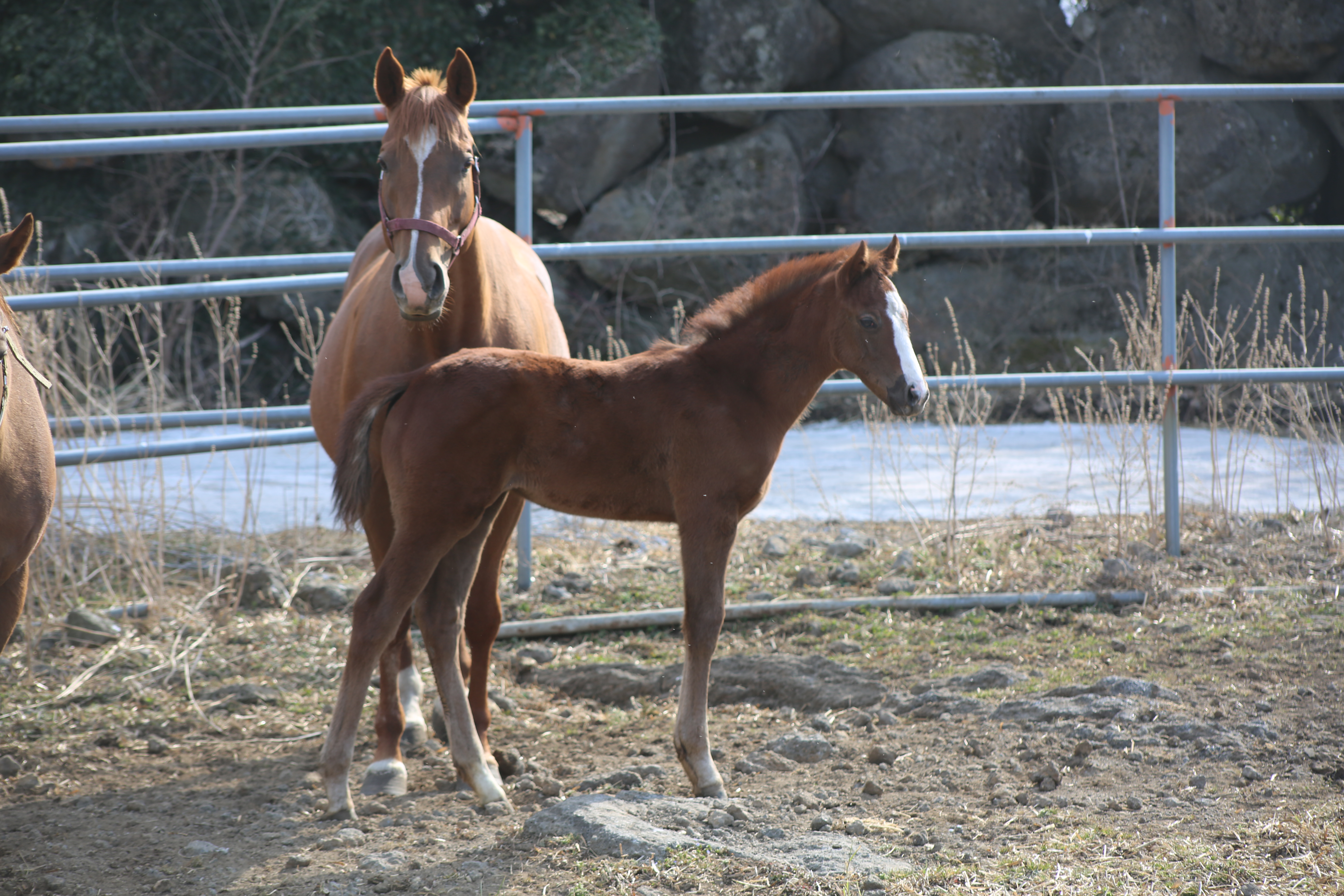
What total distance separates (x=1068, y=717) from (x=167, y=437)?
8023mm

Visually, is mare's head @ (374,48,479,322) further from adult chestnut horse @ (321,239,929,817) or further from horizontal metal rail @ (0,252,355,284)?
horizontal metal rail @ (0,252,355,284)

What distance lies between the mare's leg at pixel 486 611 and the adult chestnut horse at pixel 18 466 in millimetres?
1207

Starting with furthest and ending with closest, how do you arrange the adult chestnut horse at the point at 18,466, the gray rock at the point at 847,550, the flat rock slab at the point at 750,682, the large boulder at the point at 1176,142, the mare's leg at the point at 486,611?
the large boulder at the point at 1176,142, the gray rock at the point at 847,550, the flat rock slab at the point at 750,682, the mare's leg at the point at 486,611, the adult chestnut horse at the point at 18,466

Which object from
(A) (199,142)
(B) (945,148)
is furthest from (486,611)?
(B) (945,148)

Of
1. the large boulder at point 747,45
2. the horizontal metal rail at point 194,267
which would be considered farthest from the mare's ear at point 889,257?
the large boulder at point 747,45

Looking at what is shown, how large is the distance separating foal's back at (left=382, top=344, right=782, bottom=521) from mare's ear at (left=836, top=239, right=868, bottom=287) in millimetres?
413

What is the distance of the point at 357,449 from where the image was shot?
2.92 m

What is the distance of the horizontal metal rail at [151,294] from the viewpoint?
4.20m

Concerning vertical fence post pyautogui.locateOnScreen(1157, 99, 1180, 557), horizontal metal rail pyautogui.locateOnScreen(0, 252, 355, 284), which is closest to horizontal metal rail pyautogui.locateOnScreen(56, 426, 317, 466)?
horizontal metal rail pyautogui.locateOnScreen(0, 252, 355, 284)

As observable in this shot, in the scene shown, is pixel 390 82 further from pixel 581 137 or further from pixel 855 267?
pixel 581 137

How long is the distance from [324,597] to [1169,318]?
398cm

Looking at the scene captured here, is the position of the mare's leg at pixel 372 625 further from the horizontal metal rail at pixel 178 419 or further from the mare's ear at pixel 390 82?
the horizontal metal rail at pixel 178 419

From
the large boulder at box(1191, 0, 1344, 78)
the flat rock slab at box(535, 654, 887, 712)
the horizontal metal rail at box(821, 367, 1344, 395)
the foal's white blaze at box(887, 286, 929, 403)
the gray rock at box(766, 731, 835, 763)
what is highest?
the large boulder at box(1191, 0, 1344, 78)

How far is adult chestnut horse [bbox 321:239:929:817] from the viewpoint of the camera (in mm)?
2863
